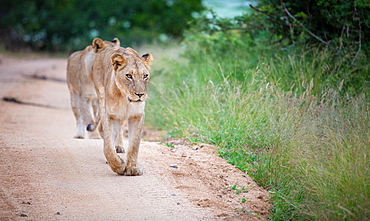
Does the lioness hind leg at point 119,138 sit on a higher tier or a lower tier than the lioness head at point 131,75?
lower

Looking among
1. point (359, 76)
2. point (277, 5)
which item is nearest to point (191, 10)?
point (277, 5)

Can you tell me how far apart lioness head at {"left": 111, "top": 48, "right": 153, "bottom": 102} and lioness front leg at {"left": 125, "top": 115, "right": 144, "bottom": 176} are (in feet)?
1.14

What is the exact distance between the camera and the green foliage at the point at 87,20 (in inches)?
1047

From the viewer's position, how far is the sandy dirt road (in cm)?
450

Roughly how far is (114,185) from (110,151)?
15.3 inches

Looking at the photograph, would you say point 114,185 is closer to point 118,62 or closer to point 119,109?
point 119,109

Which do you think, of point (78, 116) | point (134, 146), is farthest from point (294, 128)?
point (78, 116)

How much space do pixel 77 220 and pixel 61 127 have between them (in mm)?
5644

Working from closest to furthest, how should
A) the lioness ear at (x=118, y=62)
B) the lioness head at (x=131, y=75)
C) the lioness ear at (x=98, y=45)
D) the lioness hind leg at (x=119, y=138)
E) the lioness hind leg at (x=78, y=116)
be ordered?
the lioness head at (x=131, y=75)
the lioness ear at (x=118, y=62)
the lioness hind leg at (x=119, y=138)
the lioness ear at (x=98, y=45)
the lioness hind leg at (x=78, y=116)

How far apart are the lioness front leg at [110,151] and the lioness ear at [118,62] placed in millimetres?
579

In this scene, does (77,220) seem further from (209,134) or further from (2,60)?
(2,60)

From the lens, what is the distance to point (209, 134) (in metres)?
6.93

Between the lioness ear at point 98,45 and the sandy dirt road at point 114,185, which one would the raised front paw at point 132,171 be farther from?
the lioness ear at point 98,45

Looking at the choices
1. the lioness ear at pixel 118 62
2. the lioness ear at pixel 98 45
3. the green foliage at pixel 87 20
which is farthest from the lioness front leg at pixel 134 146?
the green foliage at pixel 87 20
